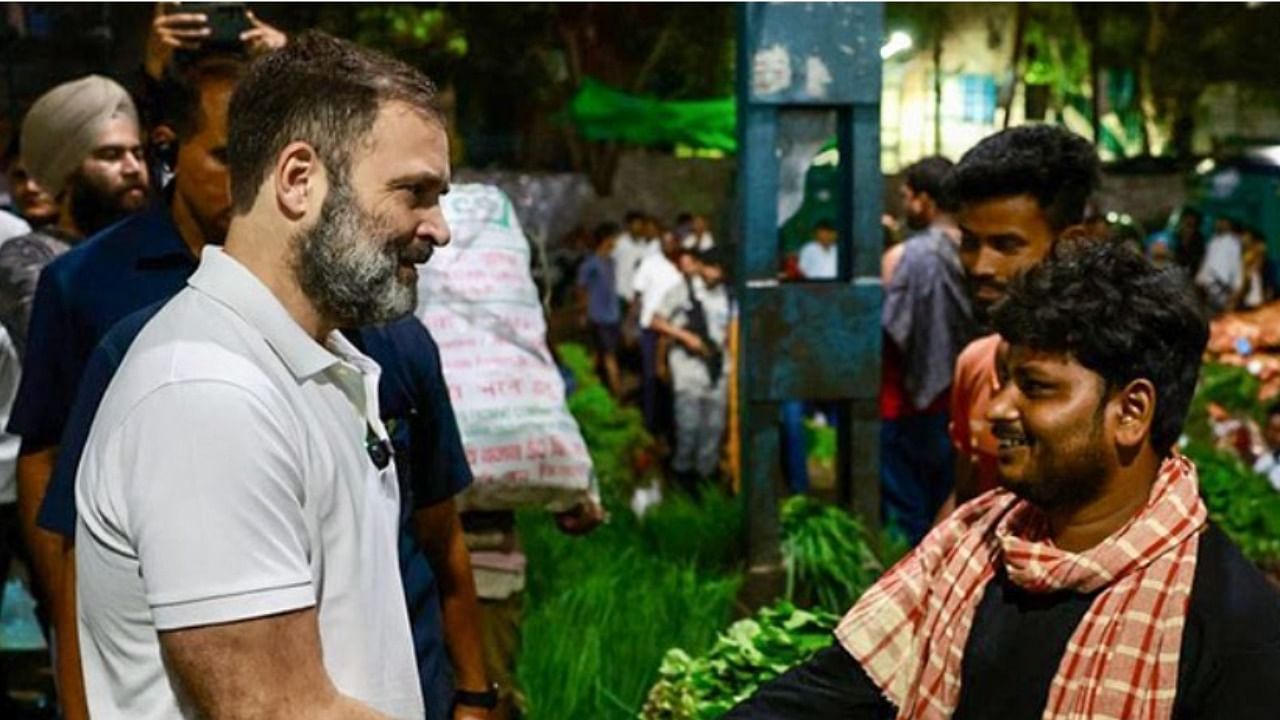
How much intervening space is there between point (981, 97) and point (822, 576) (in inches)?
698

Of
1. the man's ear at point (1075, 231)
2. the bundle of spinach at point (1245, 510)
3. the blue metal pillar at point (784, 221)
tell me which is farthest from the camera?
the blue metal pillar at point (784, 221)

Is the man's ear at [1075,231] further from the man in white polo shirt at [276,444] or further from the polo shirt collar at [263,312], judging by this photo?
the polo shirt collar at [263,312]

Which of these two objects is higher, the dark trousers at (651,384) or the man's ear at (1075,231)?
the man's ear at (1075,231)

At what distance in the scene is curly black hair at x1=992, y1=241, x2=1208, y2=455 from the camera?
255 centimetres

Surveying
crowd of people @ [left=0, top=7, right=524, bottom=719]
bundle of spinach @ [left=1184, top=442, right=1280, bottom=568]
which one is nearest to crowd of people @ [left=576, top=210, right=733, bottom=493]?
bundle of spinach @ [left=1184, top=442, right=1280, bottom=568]

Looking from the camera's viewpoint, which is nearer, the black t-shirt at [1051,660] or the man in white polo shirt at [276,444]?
the man in white polo shirt at [276,444]

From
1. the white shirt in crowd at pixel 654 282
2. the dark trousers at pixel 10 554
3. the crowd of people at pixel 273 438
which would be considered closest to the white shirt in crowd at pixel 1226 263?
the white shirt in crowd at pixel 654 282

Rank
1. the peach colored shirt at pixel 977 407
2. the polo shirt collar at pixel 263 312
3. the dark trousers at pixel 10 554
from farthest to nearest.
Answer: the dark trousers at pixel 10 554 < the peach colored shirt at pixel 977 407 < the polo shirt collar at pixel 263 312

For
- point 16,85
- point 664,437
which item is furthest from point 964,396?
point 664,437

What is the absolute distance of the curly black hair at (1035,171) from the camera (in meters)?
3.61

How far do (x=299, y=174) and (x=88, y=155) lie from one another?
2952 mm

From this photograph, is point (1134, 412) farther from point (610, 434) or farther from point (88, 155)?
point (610, 434)

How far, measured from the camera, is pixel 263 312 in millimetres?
1995

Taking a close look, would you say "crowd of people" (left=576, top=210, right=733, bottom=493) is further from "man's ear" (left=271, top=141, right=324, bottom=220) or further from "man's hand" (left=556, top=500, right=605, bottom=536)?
"man's ear" (left=271, top=141, right=324, bottom=220)
